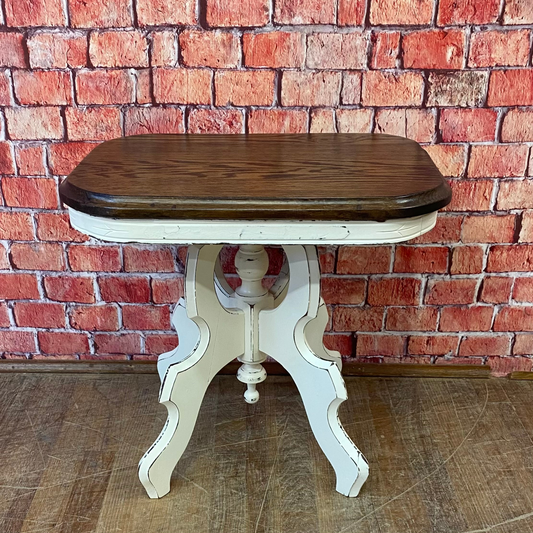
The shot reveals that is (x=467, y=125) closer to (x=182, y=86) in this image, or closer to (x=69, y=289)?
(x=182, y=86)

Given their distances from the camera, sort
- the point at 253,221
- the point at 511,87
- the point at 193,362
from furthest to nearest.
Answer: the point at 511,87 → the point at 193,362 → the point at 253,221

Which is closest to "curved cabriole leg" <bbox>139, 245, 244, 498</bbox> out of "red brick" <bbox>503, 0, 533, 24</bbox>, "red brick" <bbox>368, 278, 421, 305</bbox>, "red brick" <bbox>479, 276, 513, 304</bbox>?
"red brick" <bbox>368, 278, 421, 305</bbox>

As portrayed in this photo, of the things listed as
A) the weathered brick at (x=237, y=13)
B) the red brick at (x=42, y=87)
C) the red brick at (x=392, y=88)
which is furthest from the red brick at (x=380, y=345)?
the red brick at (x=42, y=87)

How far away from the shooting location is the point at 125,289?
147 cm

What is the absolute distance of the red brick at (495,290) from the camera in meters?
1.45

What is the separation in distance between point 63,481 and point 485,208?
1072mm

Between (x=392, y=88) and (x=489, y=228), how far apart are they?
40cm

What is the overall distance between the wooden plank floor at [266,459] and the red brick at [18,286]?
8.4 inches

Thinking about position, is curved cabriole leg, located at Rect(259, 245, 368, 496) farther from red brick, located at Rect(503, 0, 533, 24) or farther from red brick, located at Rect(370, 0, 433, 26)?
red brick, located at Rect(503, 0, 533, 24)

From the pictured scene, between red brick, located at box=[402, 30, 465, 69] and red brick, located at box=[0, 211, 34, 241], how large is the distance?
91 centimetres

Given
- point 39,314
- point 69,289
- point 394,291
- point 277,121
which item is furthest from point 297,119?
point 39,314

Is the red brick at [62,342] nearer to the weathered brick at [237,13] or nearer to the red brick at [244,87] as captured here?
the red brick at [244,87]

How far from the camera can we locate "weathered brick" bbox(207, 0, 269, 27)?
3.94ft

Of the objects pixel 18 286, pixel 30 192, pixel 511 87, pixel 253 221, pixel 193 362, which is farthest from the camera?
pixel 18 286
